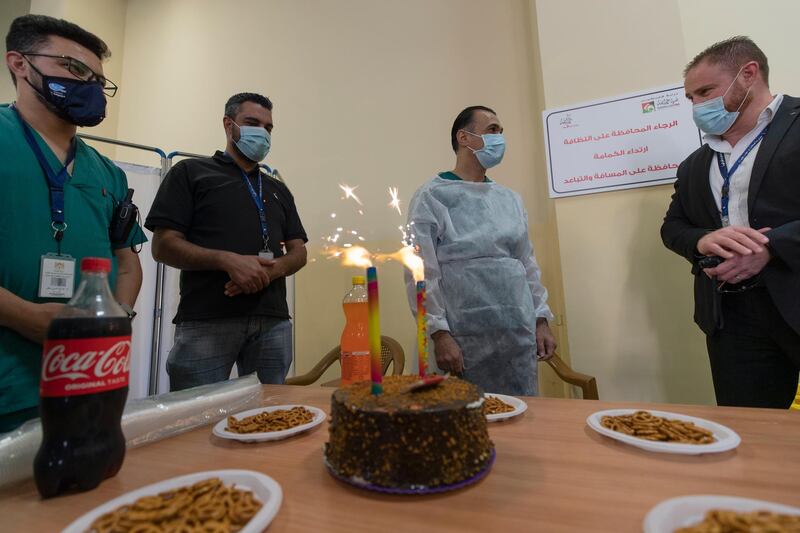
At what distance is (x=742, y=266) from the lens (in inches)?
48.6

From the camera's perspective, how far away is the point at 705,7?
6.40ft

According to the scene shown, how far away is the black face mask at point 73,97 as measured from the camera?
1146 millimetres

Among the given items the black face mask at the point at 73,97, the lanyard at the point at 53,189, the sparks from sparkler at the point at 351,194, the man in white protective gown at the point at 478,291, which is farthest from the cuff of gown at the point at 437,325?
the sparks from sparkler at the point at 351,194

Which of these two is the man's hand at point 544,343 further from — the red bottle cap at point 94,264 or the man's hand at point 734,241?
the red bottle cap at point 94,264

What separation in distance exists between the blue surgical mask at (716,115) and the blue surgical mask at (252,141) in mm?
1794

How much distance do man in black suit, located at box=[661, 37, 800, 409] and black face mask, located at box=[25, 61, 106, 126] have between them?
2.00 meters

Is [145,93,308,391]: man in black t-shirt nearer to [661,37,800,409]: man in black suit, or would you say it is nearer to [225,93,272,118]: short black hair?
[225,93,272,118]: short black hair

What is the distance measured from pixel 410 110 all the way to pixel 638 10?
1407mm

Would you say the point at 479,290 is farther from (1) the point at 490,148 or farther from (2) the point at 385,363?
(2) the point at 385,363

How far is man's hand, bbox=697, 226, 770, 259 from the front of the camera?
120cm

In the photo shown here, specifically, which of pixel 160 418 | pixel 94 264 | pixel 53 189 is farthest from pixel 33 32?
pixel 160 418

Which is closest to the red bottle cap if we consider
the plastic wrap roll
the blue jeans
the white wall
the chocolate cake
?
the plastic wrap roll

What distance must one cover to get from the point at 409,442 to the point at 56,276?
1.10 meters

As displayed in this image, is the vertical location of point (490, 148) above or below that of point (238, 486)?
above
